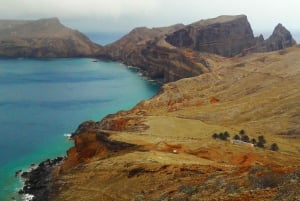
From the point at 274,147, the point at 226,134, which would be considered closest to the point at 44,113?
the point at 226,134

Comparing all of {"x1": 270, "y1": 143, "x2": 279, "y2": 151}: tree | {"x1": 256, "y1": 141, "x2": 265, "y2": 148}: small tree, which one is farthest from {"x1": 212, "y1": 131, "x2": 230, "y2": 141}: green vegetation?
{"x1": 270, "y1": 143, "x2": 279, "y2": 151}: tree

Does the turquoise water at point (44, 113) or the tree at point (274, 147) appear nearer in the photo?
the tree at point (274, 147)

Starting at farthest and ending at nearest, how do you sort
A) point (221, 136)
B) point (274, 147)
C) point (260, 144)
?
point (221, 136) < point (260, 144) < point (274, 147)

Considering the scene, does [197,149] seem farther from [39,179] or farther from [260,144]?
[39,179]

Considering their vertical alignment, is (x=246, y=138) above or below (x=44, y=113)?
above

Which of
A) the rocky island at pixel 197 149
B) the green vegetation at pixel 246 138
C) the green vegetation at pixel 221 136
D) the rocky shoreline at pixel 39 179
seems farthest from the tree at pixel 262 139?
the rocky shoreline at pixel 39 179

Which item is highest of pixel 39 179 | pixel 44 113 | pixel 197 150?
pixel 197 150

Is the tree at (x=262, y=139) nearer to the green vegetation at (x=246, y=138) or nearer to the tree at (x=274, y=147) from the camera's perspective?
the green vegetation at (x=246, y=138)
